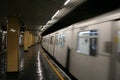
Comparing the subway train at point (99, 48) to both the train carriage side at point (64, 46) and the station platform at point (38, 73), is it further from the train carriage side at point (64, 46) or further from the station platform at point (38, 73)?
the train carriage side at point (64, 46)

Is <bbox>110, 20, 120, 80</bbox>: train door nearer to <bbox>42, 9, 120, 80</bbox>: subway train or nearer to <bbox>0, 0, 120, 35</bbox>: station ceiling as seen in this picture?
<bbox>42, 9, 120, 80</bbox>: subway train

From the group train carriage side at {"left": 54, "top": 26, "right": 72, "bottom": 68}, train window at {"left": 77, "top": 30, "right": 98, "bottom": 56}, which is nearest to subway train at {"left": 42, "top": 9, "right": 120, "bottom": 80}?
train window at {"left": 77, "top": 30, "right": 98, "bottom": 56}

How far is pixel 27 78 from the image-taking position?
32.6 ft

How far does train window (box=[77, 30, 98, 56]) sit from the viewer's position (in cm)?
696

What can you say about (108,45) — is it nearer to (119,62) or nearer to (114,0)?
(119,62)

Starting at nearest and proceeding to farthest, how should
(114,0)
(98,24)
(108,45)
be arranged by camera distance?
(108,45), (98,24), (114,0)

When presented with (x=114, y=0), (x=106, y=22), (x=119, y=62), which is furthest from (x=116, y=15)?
(x=114, y=0)

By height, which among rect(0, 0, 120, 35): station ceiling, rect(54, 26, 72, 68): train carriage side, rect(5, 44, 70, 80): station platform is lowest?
rect(5, 44, 70, 80): station platform

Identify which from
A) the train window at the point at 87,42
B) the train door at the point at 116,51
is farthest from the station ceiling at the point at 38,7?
the train door at the point at 116,51

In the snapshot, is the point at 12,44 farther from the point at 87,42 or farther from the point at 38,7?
the point at 87,42

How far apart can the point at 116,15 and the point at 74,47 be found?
4.70 meters

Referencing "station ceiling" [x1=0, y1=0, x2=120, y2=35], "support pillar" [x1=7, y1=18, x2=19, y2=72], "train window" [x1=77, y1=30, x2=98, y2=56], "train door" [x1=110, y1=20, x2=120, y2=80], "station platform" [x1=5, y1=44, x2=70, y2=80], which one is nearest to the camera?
"train door" [x1=110, y1=20, x2=120, y2=80]

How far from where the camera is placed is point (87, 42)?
788cm

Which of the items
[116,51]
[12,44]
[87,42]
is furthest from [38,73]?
[116,51]
